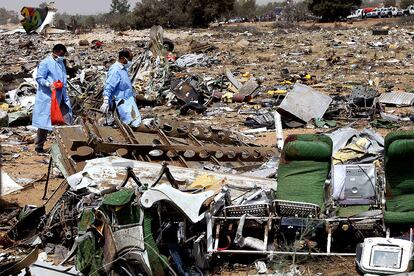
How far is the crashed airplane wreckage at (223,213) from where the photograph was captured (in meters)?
5.04

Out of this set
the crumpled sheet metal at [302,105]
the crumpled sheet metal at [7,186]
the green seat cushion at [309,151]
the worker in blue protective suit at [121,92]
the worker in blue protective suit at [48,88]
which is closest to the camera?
the green seat cushion at [309,151]

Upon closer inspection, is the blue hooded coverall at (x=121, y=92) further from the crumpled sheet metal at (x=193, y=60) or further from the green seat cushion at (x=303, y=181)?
the crumpled sheet metal at (x=193, y=60)

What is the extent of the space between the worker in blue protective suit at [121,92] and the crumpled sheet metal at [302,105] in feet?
10.7

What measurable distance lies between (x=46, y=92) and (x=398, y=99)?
724 cm

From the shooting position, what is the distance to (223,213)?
5645 millimetres

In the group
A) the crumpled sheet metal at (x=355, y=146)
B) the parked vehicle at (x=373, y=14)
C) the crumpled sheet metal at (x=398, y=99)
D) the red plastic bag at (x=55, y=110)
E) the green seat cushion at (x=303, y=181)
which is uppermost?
the red plastic bag at (x=55, y=110)

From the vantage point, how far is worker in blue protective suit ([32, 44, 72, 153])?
9383 millimetres

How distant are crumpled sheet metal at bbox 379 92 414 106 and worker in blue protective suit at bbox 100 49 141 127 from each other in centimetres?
587

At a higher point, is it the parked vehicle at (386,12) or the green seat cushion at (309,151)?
the green seat cushion at (309,151)

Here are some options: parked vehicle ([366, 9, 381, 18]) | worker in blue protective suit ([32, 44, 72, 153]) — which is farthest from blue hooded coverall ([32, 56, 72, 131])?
parked vehicle ([366, 9, 381, 18])

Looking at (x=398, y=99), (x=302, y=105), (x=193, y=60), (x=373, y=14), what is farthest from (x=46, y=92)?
(x=373, y=14)

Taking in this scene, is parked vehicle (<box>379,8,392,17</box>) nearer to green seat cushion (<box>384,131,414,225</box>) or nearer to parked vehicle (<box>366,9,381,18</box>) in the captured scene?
parked vehicle (<box>366,9,381,18</box>)

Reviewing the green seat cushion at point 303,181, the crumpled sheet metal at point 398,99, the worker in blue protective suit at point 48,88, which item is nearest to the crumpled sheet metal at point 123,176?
the green seat cushion at point 303,181

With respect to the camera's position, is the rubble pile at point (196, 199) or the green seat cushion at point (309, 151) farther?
the green seat cushion at point (309, 151)
